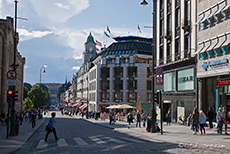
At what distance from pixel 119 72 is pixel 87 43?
2042 inches

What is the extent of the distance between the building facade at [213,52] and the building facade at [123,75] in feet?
129

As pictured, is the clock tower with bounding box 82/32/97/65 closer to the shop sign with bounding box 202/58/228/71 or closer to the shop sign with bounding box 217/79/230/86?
the shop sign with bounding box 202/58/228/71

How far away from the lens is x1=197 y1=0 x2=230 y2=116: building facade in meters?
23.1

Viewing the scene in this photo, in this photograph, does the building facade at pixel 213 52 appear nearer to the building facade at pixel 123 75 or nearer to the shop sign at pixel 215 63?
the shop sign at pixel 215 63

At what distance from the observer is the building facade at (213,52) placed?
23109mm

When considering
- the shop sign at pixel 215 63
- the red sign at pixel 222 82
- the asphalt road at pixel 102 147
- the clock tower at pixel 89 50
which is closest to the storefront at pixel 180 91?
the shop sign at pixel 215 63

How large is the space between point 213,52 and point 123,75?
45065mm

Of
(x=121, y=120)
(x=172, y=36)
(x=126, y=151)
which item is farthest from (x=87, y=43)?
(x=126, y=151)

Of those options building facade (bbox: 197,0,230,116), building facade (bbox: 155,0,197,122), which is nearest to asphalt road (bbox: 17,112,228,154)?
building facade (bbox: 197,0,230,116)

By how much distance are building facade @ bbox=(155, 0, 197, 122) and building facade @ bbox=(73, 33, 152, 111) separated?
30.5 meters

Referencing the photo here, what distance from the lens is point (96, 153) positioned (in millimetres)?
12031

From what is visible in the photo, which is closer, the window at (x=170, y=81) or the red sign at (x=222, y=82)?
the red sign at (x=222, y=82)

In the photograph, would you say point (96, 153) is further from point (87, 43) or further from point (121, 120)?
point (87, 43)

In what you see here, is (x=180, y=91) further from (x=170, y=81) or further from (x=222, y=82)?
(x=222, y=82)
